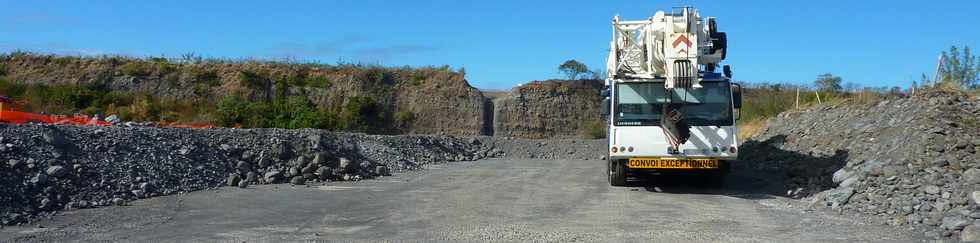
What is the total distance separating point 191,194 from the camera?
12.6 meters

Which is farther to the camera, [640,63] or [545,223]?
[640,63]

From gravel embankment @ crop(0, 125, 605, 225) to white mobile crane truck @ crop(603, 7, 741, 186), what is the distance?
6.33 metres

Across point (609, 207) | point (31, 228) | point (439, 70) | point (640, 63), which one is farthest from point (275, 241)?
point (439, 70)

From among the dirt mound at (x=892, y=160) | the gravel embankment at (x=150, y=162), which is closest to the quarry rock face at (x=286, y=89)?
the gravel embankment at (x=150, y=162)

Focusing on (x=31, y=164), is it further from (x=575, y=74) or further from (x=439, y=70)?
(x=575, y=74)

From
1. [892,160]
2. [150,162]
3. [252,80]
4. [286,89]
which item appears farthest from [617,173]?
[252,80]

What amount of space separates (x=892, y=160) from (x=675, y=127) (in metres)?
3.66

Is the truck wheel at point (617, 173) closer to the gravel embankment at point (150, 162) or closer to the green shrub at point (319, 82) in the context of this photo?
the gravel embankment at point (150, 162)

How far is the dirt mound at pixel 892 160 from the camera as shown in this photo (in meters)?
9.45

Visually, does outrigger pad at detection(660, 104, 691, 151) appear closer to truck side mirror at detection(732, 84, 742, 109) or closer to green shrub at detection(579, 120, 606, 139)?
truck side mirror at detection(732, 84, 742, 109)

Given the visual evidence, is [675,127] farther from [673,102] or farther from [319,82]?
[319,82]

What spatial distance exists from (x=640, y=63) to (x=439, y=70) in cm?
2944

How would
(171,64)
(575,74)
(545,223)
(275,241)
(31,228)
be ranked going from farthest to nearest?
(575,74) < (171,64) < (545,223) < (31,228) < (275,241)

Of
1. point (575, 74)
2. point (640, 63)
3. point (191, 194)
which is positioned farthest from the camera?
point (575, 74)
